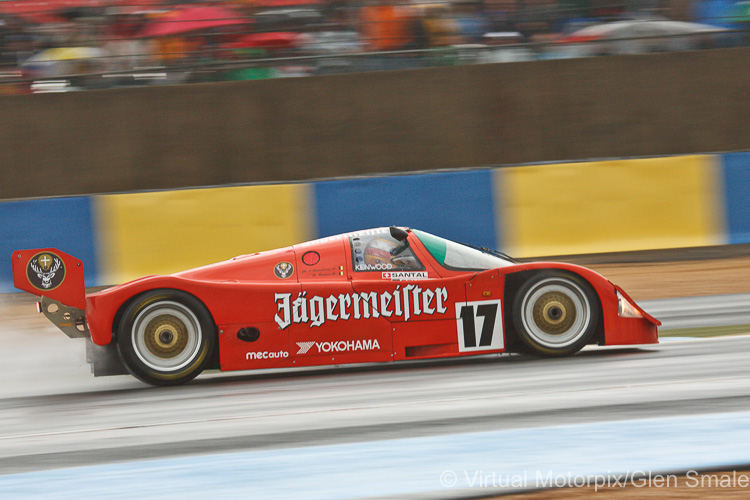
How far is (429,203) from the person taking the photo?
1205 centimetres

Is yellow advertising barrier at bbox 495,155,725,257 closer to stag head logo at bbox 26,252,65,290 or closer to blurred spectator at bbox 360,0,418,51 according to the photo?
blurred spectator at bbox 360,0,418,51

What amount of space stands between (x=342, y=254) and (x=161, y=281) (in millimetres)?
1353

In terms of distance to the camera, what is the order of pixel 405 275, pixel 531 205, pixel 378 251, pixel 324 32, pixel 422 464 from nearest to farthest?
pixel 422 464
pixel 405 275
pixel 378 251
pixel 531 205
pixel 324 32

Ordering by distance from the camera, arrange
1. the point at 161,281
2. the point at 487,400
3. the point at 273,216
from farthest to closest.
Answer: the point at 273,216, the point at 161,281, the point at 487,400

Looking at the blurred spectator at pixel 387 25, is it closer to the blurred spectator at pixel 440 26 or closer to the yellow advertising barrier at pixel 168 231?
the blurred spectator at pixel 440 26

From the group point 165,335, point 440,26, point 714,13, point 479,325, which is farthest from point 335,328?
point 714,13

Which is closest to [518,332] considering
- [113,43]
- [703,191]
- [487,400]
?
[487,400]

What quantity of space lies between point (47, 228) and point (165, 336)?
247 inches

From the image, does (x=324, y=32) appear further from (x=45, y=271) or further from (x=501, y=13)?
(x=45, y=271)

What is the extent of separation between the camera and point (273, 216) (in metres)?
11.8

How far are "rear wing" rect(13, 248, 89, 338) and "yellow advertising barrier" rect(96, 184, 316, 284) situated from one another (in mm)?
5219

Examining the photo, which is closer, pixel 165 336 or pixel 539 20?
pixel 165 336

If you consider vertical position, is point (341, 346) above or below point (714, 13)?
below

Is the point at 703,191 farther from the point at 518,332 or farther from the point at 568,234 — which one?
the point at 518,332
